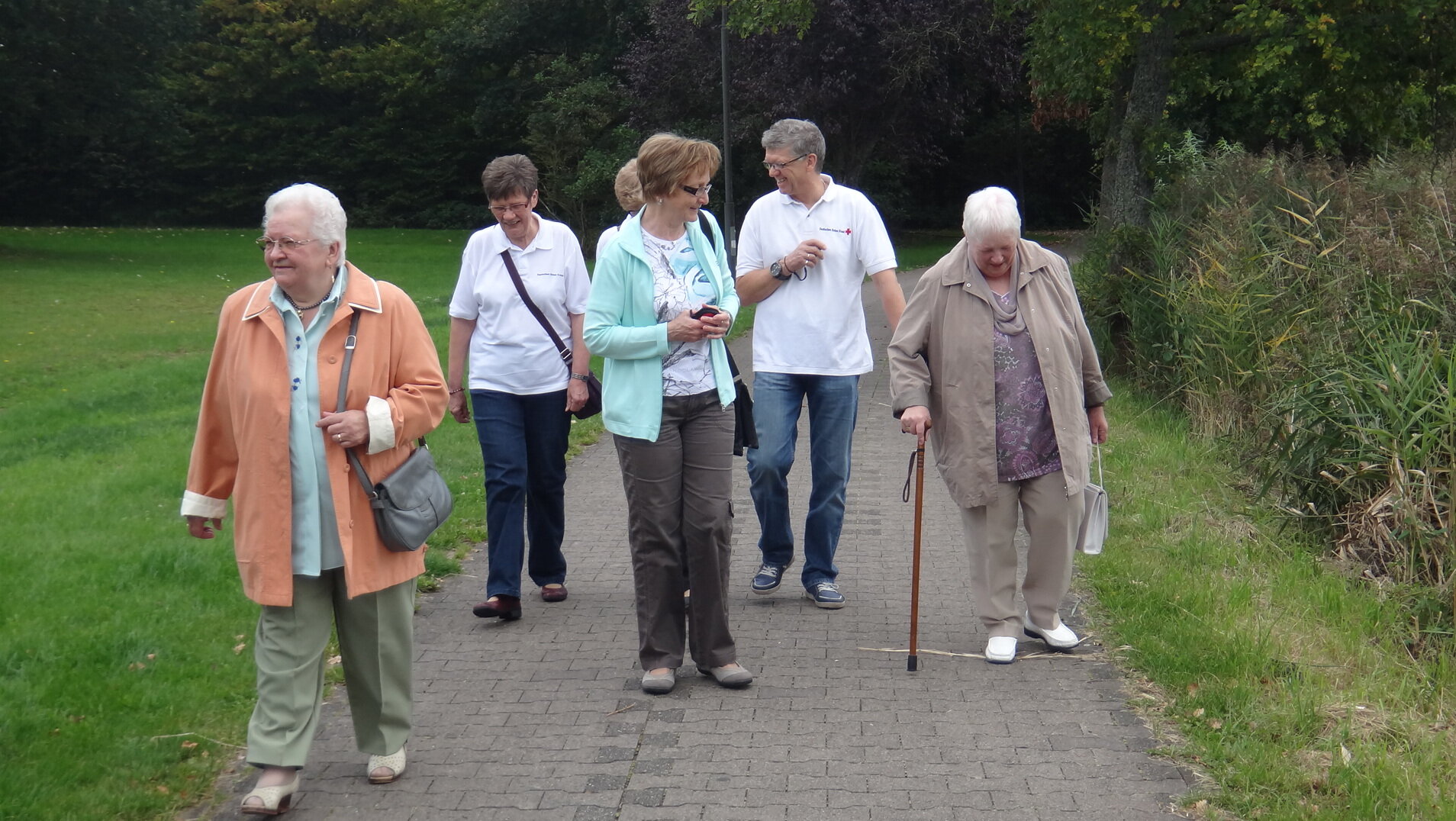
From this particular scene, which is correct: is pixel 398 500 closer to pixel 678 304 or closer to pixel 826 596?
pixel 678 304

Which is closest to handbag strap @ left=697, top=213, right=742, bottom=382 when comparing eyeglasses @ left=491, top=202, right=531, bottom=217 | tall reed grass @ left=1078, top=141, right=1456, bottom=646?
eyeglasses @ left=491, top=202, right=531, bottom=217

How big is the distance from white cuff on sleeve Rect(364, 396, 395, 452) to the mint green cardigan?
1066 millimetres

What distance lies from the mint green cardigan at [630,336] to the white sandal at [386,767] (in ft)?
4.41

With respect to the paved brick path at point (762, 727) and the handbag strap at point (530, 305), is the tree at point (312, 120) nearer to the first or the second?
the handbag strap at point (530, 305)

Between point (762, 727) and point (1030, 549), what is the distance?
4.86 ft

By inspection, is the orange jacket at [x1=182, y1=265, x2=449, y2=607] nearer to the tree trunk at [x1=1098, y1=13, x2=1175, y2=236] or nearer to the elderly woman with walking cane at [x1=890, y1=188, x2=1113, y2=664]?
the elderly woman with walking cane at [x1=890, y1=188, x2=1113, y2=664]

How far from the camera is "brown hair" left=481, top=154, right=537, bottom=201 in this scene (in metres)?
5.94

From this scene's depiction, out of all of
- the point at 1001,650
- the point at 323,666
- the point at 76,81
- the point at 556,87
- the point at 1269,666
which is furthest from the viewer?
the point at 556,87

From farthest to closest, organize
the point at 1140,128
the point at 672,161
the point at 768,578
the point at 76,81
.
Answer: the point at 76,81 < the point at 1140,128 < the point at 768,578 < the point at 672,161

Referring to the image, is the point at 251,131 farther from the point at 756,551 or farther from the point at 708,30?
the point at 756,551

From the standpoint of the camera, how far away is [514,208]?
5953 millimetres

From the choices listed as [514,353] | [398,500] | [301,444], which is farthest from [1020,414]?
[301,444]

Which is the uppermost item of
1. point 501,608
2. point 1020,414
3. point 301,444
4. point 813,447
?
point 301,444

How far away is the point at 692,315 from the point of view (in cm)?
497
